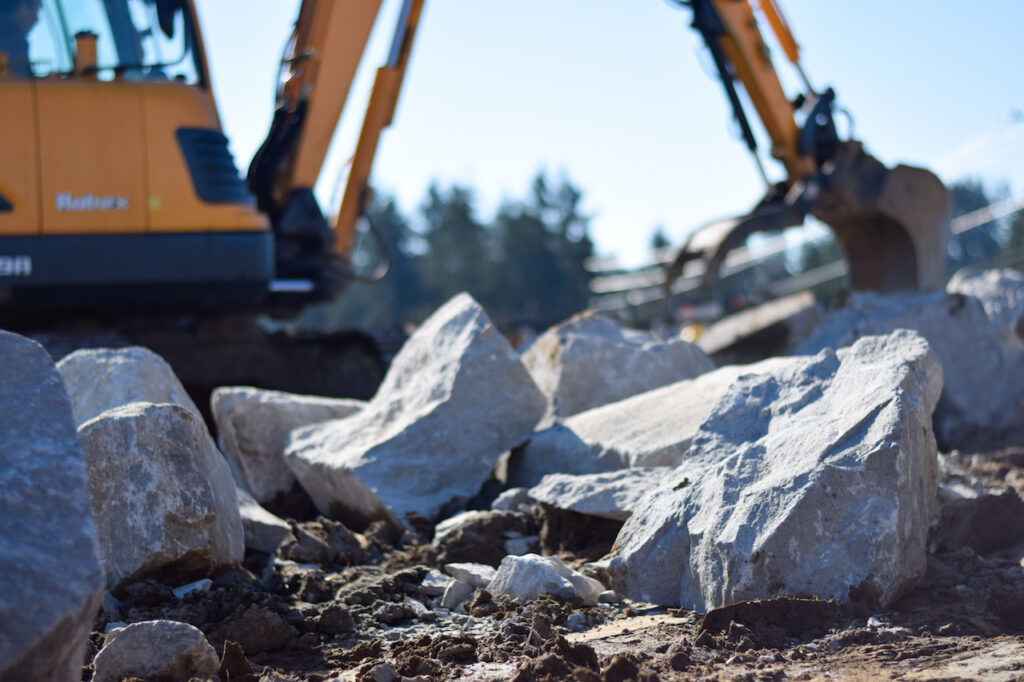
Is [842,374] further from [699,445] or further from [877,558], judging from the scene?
[877,558]

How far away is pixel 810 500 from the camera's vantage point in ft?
9.63

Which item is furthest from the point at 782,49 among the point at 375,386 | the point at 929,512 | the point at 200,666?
the point at 200,666

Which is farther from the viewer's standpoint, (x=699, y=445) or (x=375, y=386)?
(x=375, y=386)

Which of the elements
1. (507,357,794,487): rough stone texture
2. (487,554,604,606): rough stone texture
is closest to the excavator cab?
(507,357,794,487): rough stone texture

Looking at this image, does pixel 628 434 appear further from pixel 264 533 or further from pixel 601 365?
pixel 264 533

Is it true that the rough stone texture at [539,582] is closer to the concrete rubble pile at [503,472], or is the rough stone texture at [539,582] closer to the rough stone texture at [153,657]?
the concrete rubble pile at [503,472]

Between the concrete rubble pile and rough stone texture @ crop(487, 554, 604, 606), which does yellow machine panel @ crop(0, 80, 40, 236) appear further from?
rough stone texture @ crop(487, 554, 604, 606)

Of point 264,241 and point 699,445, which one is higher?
point 264,241

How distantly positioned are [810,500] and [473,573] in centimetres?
115

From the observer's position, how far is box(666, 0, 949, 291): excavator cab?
7633 mm

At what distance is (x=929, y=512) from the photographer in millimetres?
3254

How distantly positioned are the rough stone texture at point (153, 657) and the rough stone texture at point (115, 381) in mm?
1961

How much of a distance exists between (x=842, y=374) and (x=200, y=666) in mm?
2189

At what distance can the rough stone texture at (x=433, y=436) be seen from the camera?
4547mm
